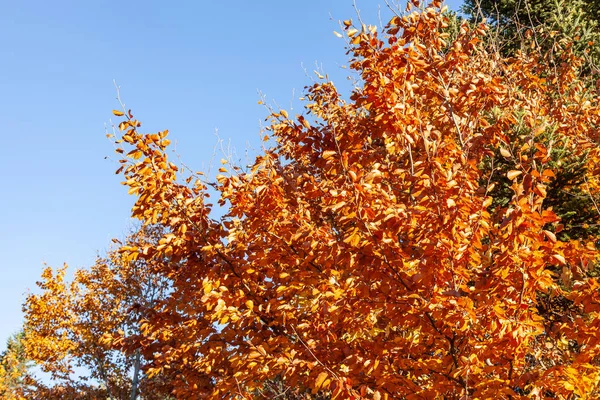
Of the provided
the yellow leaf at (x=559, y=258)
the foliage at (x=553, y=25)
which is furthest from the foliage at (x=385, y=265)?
the foliage at (x=553, y=25)

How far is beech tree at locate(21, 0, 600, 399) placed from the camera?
3.00m

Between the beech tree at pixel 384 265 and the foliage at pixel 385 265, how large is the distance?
0.02 meters

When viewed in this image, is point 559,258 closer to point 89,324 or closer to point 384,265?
point 384,265

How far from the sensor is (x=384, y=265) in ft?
10.8

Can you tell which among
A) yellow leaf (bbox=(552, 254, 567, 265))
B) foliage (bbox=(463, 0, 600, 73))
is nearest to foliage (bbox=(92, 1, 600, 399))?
yellow leaf (bbox=(552, 254, 567, 265))

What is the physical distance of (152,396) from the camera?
1412 centimetres

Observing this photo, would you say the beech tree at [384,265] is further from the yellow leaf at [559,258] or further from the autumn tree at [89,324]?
the autumn tree at [89,324]

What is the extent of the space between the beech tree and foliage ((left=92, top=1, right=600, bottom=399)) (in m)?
0.02

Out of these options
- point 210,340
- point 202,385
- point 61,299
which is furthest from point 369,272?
point 61,299

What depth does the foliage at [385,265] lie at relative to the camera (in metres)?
3.00

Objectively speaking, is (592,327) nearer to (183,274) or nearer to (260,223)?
(260,223)

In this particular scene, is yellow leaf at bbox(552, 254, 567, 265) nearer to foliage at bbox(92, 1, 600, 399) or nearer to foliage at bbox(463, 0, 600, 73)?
foliage at bbox(92, 1, 600, 399)

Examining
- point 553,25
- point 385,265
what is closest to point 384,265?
point 385,265

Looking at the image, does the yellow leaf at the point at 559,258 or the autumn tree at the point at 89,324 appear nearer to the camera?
the yellow leaf at the point at 559,258
